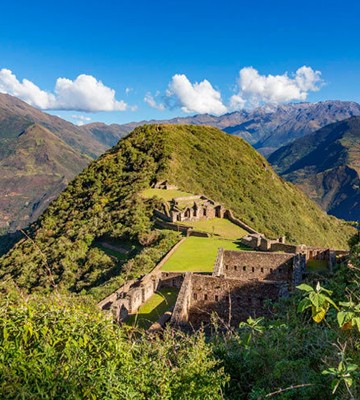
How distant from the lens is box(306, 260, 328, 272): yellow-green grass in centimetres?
2128

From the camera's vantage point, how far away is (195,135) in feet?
333

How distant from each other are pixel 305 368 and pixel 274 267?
1293cm

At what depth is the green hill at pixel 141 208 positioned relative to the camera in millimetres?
38375

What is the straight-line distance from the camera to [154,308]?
19.4m

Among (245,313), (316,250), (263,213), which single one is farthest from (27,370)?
(263,213)

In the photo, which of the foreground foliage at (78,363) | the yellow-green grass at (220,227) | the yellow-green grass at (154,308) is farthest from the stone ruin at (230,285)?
the yellow-green grass at (220,227)

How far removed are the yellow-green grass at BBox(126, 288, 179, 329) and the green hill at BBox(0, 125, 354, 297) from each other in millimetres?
3193

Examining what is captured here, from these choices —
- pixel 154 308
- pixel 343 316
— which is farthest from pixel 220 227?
pixel 343 316

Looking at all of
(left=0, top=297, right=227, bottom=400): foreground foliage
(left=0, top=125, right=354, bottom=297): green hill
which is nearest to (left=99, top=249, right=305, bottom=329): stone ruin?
(left=0, top=297, right=227, bottom=400): foreground foliage

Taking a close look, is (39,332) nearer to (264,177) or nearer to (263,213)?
(263,213)

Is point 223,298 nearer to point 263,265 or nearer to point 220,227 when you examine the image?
point 263,265

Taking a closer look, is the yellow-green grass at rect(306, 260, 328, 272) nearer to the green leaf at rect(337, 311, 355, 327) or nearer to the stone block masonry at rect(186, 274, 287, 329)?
the stone block masonry at rect(186, 274, 287, 329)

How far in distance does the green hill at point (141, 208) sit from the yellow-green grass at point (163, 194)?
119 cm

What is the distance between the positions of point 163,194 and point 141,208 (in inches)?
296
